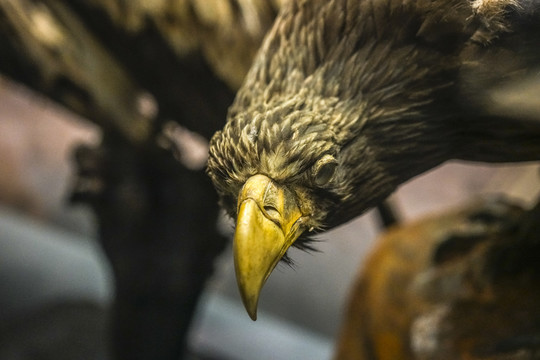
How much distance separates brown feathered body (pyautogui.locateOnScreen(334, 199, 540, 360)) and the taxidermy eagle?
26cm

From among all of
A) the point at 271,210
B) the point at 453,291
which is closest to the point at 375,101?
the point at 271,210

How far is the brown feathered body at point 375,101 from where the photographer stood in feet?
2.10

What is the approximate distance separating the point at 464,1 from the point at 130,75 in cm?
75

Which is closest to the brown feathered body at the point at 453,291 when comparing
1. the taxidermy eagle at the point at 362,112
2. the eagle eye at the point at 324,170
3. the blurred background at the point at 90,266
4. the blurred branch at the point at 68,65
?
the blurred background at the point at 90,266

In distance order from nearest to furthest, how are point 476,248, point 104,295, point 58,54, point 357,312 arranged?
point 476,248
point 58,54
point 357,312
point 104,295

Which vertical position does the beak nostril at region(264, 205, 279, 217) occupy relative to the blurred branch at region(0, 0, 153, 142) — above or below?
below

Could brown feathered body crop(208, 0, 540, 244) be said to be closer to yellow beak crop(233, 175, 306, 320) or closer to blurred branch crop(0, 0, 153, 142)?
yellow beak crop(233, 175, 306, 320)

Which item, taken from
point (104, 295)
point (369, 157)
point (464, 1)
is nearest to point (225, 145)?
point (369, 157)

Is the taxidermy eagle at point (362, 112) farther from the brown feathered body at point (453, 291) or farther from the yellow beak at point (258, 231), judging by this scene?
the brown feathered body at point (453, 291)

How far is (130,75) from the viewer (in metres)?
1.21

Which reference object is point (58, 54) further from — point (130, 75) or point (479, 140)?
point (479, 140)

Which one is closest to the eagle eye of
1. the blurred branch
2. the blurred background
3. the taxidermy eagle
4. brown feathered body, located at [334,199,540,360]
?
the taxidermy eagle

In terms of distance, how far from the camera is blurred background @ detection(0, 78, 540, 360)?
1.55m

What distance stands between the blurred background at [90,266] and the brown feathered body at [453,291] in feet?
0.36
